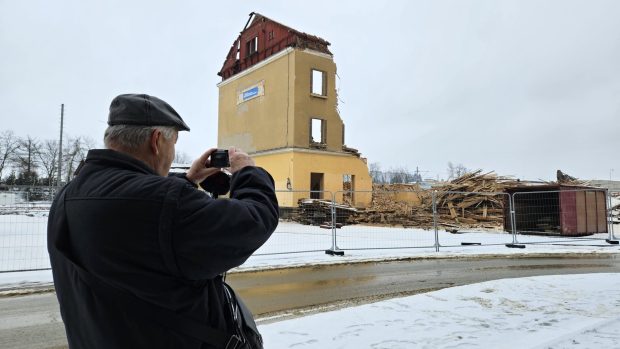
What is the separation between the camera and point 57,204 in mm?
1508

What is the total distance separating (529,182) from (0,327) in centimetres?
2334

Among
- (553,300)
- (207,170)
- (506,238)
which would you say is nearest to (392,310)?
(553,300)

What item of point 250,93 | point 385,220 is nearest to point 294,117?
point 250,93

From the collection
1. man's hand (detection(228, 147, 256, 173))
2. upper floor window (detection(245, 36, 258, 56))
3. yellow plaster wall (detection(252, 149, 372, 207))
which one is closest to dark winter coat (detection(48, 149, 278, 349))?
man's hand (detection(228, 147, 256, 173))

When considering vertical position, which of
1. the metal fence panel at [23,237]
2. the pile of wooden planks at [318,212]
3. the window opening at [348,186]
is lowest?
the metal fence panel at [23,237]

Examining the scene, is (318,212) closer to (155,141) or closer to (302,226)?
(302,226)

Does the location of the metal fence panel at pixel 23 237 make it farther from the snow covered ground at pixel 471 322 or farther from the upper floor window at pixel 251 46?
the upper floor window at pixel 251 46

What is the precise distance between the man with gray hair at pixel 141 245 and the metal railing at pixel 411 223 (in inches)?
358

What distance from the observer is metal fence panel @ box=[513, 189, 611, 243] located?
15.9 metres

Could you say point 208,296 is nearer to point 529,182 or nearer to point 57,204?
point 57,204

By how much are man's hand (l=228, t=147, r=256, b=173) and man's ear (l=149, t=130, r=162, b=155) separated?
30cm

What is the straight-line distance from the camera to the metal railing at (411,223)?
40.8 ft

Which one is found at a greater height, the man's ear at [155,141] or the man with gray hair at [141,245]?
the man's ear at [155,141]

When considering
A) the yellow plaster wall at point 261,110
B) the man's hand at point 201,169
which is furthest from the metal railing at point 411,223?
the man's hand at point 201,169
